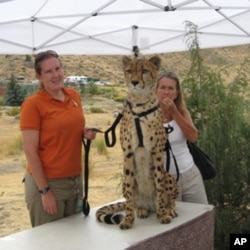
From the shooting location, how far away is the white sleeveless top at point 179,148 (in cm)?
388

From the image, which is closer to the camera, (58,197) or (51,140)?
(51,140)

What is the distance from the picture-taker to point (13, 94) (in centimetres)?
3147

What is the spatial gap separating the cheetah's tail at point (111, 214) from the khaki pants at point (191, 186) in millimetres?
610

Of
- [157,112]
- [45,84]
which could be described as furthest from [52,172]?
[157,112]

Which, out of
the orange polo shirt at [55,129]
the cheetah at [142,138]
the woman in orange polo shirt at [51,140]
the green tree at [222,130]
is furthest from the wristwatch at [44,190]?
the green tree at [222,130]

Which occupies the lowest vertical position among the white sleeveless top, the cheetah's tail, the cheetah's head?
the cheetah's tail

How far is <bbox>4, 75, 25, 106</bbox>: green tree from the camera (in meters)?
30.2

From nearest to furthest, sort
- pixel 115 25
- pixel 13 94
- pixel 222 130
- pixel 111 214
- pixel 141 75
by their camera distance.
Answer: pixel 141 75 → pixel 111 214 → pixel 222 130 → pixel 115 25 → pixel 13 94

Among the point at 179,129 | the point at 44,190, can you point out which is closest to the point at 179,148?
the point at 179,129

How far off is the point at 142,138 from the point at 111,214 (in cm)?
65

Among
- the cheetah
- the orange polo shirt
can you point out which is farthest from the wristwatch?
the cheetah

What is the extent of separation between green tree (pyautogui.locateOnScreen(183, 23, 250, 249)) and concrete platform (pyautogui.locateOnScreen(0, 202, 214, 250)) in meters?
2.03

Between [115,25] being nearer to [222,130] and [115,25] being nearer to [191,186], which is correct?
[222,130]

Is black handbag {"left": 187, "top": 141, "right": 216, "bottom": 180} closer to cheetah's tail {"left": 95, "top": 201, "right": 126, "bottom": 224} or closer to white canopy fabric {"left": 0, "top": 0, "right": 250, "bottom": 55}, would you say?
cheetah's tail {"left": 95, "top": 201, "right": 126, "bottom": 224}
